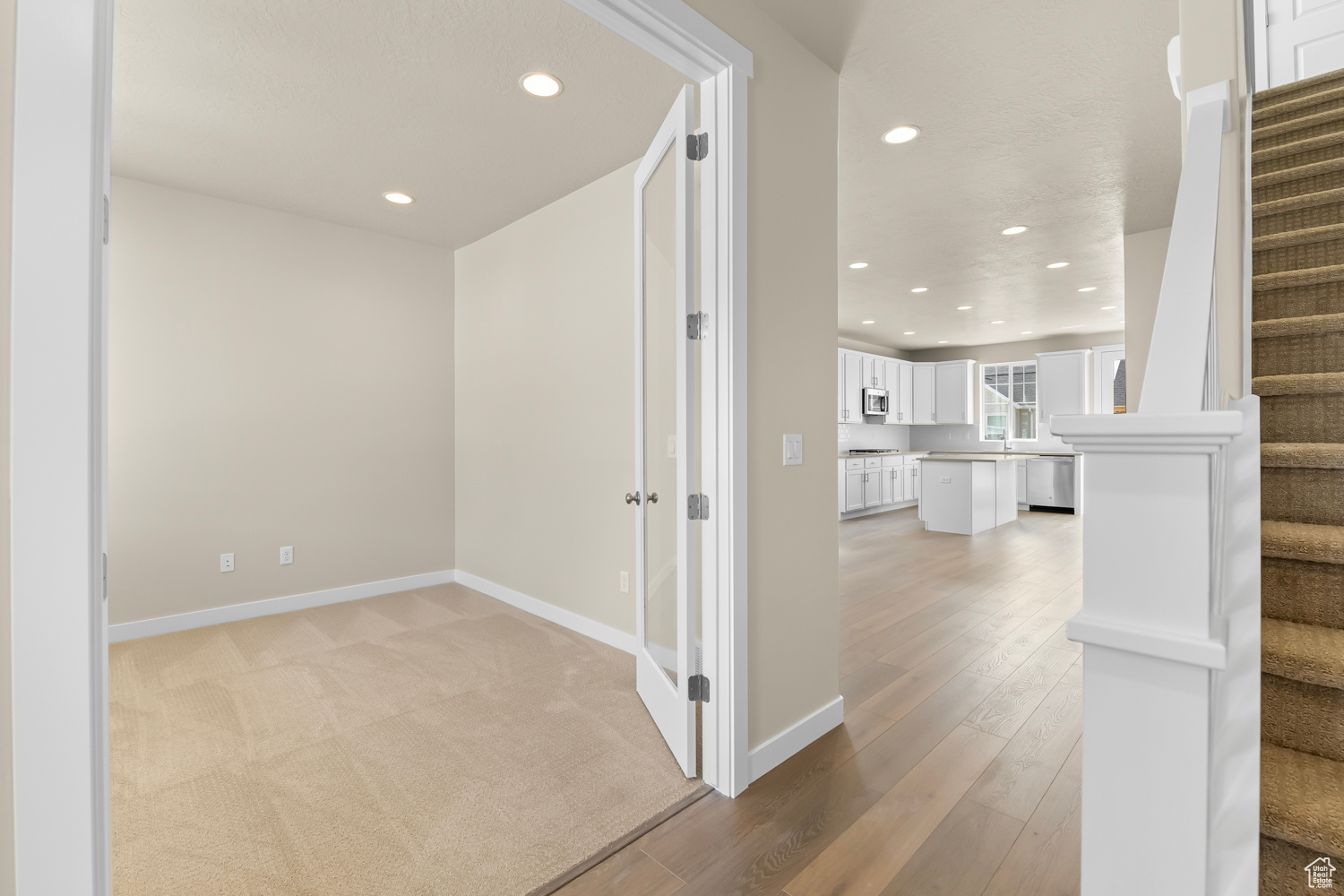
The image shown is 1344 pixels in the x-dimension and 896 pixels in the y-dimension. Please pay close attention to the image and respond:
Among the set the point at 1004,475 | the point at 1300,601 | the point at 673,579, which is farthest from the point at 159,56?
the point at 1004,475

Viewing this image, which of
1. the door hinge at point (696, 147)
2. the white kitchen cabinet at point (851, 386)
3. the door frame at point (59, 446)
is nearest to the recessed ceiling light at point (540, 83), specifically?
the door hinge at point (696, 147)

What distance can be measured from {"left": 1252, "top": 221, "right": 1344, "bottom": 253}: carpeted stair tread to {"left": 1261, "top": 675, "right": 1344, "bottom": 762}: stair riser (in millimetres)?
1480

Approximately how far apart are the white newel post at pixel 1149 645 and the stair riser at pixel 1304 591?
104 cm

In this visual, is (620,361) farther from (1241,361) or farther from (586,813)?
(1241,361)

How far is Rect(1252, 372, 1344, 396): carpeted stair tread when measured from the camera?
1.59 meters

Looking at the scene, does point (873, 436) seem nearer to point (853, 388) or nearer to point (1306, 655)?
point (853, 388)

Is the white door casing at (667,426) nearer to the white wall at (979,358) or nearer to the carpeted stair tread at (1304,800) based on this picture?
the carpeted stair tread at (1304,800)

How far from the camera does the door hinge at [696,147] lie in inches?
78.4

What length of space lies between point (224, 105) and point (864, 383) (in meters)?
7.84

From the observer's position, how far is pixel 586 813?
1.84 meters

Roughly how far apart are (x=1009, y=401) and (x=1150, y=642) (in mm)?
10160

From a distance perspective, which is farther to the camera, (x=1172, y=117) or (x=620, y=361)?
(x=620, y=361)

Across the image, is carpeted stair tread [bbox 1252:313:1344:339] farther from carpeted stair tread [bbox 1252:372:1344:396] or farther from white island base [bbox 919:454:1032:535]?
white island base [bbox 919:454:1032:535]

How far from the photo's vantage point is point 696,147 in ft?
6.62
